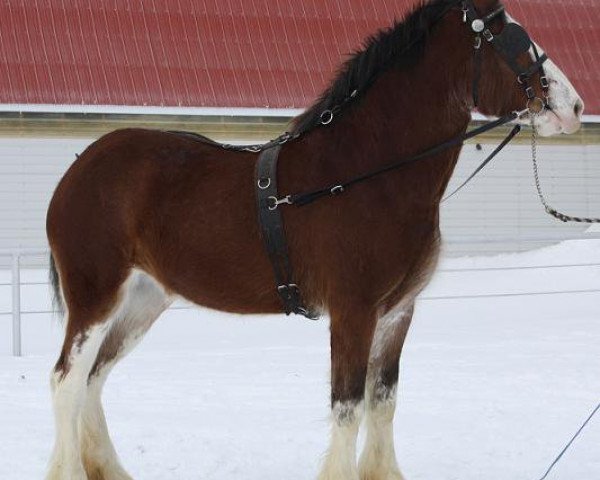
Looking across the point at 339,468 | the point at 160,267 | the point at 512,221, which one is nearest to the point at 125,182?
the point at 160,267

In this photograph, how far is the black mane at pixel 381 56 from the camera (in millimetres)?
4906

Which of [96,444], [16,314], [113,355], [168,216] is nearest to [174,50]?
[16,314]

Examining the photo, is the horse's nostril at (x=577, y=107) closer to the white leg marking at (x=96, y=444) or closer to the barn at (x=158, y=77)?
the white leg marking at (x=96, y=444)

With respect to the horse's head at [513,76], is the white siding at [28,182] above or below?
below

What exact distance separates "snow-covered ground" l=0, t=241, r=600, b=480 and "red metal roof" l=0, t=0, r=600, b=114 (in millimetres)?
→ 4157

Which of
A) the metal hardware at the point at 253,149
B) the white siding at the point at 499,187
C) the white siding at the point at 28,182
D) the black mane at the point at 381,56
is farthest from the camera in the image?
the white siding at the point at 499,187

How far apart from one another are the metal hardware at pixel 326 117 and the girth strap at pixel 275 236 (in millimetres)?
324

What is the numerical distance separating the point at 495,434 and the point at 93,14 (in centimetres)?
1243

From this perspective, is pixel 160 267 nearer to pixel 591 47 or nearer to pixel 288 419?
pixel 288 419

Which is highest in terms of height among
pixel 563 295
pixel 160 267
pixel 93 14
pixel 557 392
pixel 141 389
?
pixel 93 14

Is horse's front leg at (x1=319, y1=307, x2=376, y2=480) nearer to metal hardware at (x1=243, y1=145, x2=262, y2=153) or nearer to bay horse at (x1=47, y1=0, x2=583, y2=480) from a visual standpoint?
bay horse at (x1=47, y1=0, x2=583, y2=480)

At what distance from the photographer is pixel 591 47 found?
19.2 meters

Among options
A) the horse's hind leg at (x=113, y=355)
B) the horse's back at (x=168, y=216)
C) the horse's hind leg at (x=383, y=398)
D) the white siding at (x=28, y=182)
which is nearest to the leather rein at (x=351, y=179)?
the horse's back at (x=168, y=216)

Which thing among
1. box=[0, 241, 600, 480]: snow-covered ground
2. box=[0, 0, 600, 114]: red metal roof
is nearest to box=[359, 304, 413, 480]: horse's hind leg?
box=[0, 241, 600, 480]: snow-covered ground
